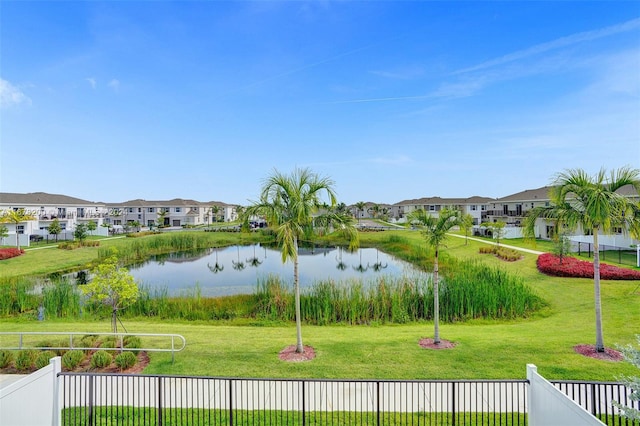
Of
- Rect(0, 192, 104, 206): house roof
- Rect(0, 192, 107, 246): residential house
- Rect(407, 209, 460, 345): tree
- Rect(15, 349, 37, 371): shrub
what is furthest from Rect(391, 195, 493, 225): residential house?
Rect(0, 192, 104, 206): house roof

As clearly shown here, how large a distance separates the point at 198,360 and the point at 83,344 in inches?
140

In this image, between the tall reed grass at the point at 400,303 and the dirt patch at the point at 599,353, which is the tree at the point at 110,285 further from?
the dirt patch at the point at 599,353

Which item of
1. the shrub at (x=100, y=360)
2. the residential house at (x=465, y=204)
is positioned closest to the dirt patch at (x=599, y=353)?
the shrub at (x=100, y=360)

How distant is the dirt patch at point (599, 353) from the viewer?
8281 millimetres

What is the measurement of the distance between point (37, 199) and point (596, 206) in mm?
62653

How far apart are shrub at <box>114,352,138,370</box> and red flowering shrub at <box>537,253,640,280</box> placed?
20.5 meters

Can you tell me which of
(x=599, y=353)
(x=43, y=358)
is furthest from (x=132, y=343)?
(x=599, y=353)

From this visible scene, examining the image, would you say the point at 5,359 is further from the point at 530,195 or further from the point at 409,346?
the point at 530,195

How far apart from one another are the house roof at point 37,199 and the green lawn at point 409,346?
4170cm

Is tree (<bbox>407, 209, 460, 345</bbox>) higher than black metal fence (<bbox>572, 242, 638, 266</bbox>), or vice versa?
tree (<bbox>407, 209, 460, 345</bbox>)

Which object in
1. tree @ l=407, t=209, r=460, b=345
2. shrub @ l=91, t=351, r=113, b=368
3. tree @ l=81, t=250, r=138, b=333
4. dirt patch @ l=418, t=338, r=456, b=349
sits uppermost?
tree @ l=407, t=209, r=460, b=345

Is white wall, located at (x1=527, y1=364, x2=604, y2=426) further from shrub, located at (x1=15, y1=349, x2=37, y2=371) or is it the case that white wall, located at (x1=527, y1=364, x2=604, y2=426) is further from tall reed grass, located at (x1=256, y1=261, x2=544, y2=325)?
shrub, located at (x1=15, y1=349, x2=37, y2=371)

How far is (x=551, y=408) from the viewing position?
4801mm

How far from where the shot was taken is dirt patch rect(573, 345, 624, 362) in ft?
27.2
